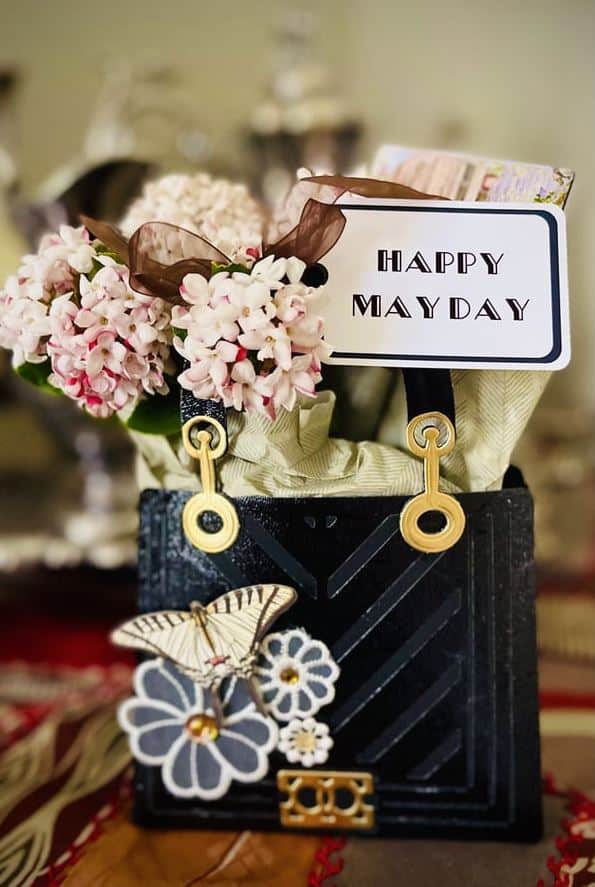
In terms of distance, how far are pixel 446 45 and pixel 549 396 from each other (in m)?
0.67

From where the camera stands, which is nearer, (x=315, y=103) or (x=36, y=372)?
(x=36, y=372)

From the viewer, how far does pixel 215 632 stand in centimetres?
48

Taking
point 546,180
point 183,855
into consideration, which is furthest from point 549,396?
point 183,855

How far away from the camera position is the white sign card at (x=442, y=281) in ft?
1.47

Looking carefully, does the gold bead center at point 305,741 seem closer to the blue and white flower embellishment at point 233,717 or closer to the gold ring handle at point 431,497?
the blue and white flower embellishment at point 233,717

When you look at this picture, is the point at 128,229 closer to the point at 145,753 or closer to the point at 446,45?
the point at 145,753

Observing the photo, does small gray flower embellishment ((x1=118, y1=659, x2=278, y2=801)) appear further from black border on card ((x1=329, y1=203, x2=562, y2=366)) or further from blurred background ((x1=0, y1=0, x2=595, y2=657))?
blurred background ((x1=0, y1=0, x2=595, y2=657))

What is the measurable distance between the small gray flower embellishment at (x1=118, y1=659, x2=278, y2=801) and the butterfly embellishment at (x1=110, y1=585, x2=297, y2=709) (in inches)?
0.5

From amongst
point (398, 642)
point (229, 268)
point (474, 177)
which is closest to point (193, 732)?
point (398, 642)

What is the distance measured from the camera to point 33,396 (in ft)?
3.15

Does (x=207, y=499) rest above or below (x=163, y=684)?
above

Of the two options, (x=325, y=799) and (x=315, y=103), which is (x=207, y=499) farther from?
(x=315, y=103)

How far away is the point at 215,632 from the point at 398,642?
0.11m

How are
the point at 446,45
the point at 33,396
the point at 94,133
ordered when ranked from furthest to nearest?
1. the point at 446,45
2. the point at 94,133
3. the point at 33,396
